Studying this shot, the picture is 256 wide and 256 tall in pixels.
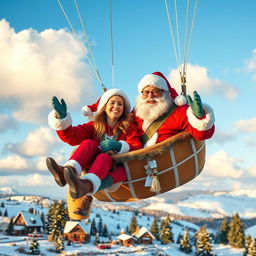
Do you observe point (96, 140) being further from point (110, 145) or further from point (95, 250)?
point (95, 250)

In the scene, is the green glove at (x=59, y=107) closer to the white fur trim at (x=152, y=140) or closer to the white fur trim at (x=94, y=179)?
the white fur trim at (x=94, y=179)

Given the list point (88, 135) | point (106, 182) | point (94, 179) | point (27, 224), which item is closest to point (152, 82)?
point (88, 135)

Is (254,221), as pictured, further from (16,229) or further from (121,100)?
(121,100)

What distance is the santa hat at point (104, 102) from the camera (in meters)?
4.56

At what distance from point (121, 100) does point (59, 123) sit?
2.74 feet

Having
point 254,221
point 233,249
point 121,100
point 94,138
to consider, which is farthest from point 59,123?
point 254,221

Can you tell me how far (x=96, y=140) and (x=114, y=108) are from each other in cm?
44

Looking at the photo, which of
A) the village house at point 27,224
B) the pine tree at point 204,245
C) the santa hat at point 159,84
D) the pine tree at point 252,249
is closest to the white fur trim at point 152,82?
the santa hat at point 159,84

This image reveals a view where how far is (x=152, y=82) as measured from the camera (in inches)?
181

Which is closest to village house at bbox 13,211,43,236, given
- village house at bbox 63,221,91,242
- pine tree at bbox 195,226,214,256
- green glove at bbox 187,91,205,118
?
village house at bbox 63,221,91,242

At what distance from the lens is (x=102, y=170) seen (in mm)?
3742

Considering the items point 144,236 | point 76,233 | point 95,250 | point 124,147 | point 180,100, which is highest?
point 180,100

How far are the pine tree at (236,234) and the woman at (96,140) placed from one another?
38316mm

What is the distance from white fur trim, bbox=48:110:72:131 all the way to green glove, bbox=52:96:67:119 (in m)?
0.05
